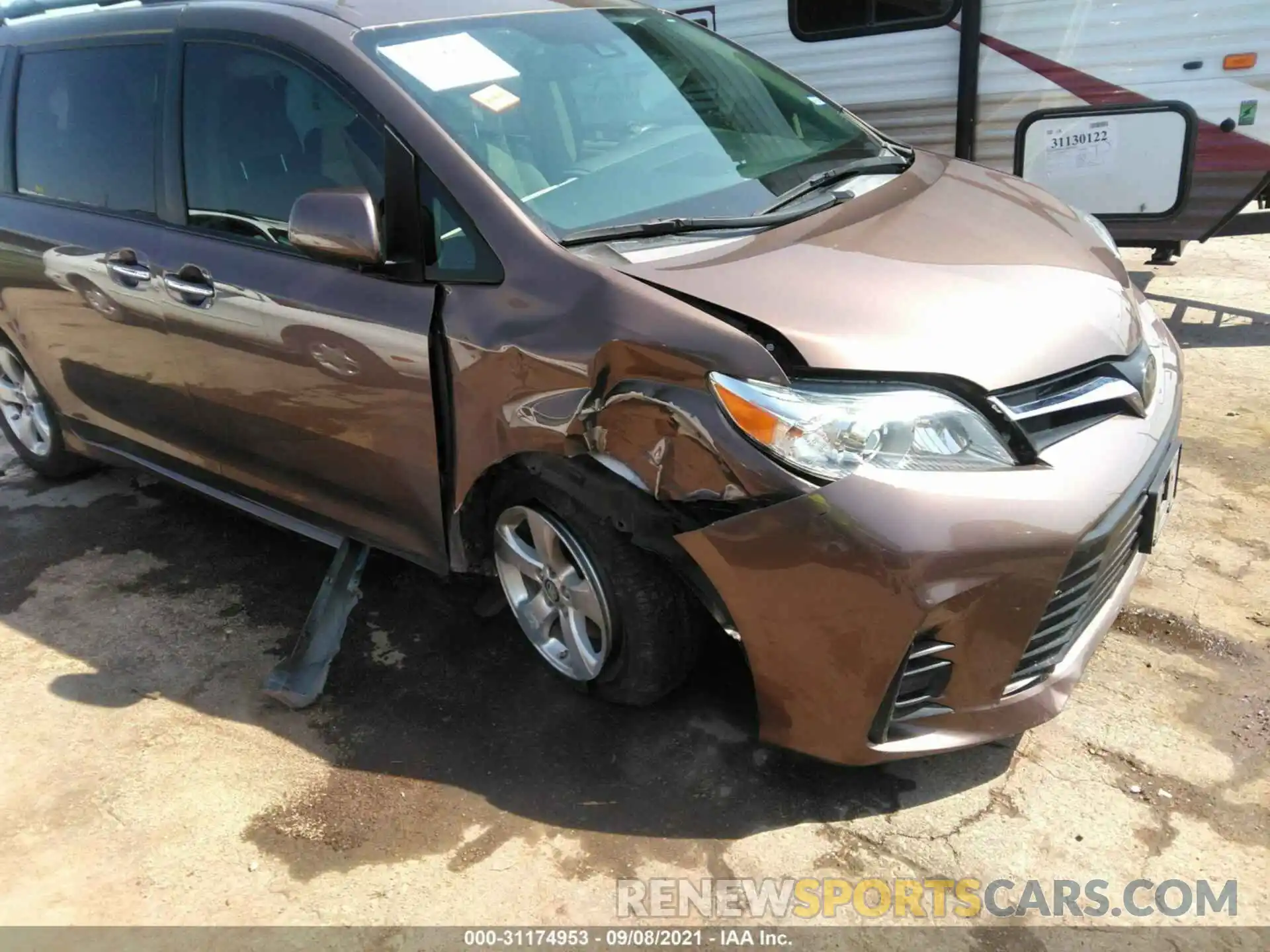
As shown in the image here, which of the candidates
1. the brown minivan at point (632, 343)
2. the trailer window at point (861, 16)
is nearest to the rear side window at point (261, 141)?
the brown minivan at point (632, 343)

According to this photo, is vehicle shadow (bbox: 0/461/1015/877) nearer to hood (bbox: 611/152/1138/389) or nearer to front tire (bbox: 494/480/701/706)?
front tire (bbox: 494/480/701/706)

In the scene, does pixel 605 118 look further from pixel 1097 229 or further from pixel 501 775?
pixel 501 775

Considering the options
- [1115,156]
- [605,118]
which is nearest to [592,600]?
[605,118]

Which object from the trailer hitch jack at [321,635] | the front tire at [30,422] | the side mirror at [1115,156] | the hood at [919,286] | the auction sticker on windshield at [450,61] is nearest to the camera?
the hood at [919,286]

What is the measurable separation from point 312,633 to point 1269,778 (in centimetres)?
258

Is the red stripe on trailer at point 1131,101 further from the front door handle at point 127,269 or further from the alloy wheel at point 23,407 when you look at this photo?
the alloy wheel at point 23,407

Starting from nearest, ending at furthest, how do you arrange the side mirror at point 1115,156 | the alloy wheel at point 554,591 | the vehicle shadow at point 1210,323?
the alloy wheel at point 554,591 → the side mirror at point 1115,156 → the vehicle shadow at point 1210,323

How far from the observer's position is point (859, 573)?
6.47 feet

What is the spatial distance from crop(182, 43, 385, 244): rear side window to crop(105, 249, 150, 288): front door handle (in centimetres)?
29

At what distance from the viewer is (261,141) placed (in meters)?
2.95

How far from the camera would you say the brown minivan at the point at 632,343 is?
2021mm

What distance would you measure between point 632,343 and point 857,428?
515 mm

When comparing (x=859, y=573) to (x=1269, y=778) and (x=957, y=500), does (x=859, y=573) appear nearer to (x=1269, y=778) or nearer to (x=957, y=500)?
(x=957, y=500)

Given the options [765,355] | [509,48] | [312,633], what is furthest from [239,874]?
[509,48]
